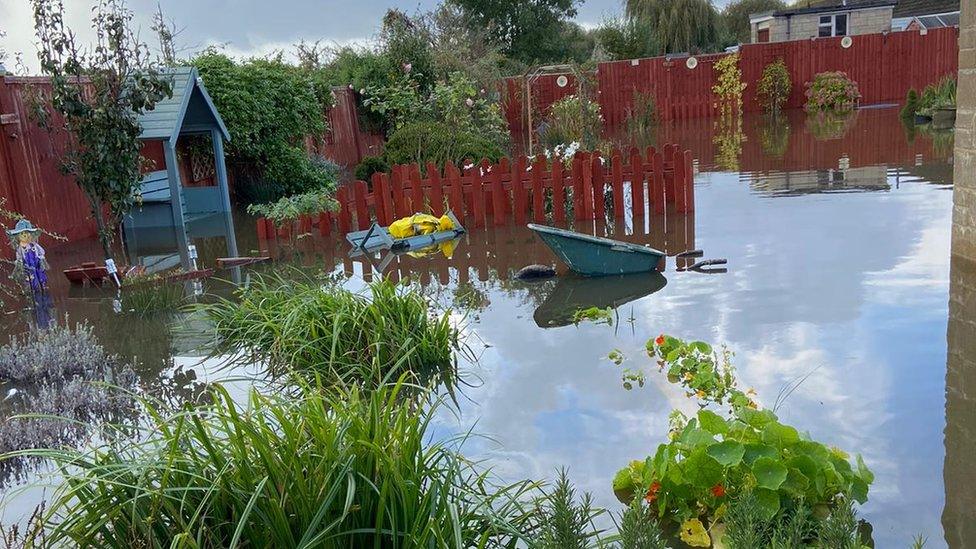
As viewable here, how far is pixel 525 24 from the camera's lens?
38.3 metres

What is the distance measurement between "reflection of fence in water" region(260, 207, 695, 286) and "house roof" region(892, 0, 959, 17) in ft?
124

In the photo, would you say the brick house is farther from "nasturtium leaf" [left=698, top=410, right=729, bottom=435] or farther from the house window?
"nasturtium leaf" [left=698, top=410, right=729, bottom=435]

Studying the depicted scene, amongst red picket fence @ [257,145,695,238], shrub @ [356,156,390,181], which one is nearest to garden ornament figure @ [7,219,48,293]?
red picket fence @ [257,145,695,238]

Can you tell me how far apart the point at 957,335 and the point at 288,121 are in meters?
12.9

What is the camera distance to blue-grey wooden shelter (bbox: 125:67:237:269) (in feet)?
40.8

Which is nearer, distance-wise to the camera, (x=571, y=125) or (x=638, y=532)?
(x=638, y=532)

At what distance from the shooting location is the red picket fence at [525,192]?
11305mm

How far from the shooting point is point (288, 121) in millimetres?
16344

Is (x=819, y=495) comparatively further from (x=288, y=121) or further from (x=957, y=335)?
(x=288, y=121)

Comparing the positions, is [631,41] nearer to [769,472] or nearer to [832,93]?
[832,93]

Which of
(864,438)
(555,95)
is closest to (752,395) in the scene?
(864,438)

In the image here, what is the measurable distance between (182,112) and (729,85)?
2092 centimetres

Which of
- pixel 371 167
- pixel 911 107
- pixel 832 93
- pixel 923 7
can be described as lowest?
pixel 371 167

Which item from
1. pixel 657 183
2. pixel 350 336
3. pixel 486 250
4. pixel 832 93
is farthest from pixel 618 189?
pixel 832 93
